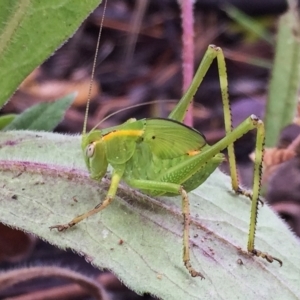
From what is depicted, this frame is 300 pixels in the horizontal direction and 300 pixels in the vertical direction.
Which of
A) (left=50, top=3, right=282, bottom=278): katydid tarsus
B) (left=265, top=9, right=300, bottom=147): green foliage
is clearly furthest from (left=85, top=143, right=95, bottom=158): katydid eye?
(left=265, top=9, right=300, bottom=147): green foliage

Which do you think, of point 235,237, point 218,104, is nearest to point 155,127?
point 235,237

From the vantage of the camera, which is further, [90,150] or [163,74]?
[163,74]

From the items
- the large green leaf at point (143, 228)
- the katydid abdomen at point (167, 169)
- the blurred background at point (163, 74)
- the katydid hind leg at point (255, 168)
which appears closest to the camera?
the large green leaf at point (143, 228)

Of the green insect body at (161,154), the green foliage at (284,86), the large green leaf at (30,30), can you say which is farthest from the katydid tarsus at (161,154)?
the green foliage at (284,86)

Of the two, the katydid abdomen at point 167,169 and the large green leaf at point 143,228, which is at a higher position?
the katydid abdomen at point 167,169

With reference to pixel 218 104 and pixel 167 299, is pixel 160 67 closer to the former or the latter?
pixel 218 104

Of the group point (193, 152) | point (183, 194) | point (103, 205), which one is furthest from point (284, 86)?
point (103, 205)

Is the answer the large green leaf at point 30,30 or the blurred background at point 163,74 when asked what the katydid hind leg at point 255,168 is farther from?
the large green leaf at point 30,30

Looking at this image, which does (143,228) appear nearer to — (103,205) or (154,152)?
(103,205)

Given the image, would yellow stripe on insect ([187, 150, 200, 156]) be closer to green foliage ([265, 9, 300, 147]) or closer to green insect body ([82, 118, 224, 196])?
green insect body ([82, 118, 224, 196])
